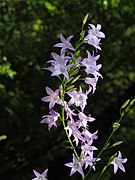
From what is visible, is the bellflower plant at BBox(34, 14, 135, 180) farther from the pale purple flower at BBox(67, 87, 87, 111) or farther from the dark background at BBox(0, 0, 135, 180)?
the dark background at BBox(0, 0, 135, 180)

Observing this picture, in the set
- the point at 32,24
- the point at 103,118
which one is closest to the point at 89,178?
the point at 103,118

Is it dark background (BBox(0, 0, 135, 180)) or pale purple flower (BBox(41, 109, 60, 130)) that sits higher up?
dark background (BBox(0, 0, 135, 180))

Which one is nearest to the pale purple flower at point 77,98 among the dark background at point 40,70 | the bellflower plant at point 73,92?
the bellflower plant at point 73,92

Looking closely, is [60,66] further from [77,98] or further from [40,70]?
[40,70]

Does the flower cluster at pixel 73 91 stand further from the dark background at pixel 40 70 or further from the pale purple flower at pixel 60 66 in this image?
the dark background at pixel 40 70

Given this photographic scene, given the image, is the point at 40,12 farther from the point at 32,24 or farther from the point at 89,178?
the point at 89,178

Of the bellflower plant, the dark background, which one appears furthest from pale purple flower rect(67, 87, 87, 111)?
the dark background

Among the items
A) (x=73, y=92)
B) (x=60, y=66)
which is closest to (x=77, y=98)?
(x=73, y=92)

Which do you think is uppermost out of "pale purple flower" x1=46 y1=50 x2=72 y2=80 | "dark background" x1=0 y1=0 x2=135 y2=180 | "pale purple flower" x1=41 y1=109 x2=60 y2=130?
"dark background" x1=0 y1=0 x2=135 y2=180

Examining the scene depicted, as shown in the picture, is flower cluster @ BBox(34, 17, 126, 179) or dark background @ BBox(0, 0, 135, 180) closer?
flower cluster @ BBox(34, 17, 126, 179)
